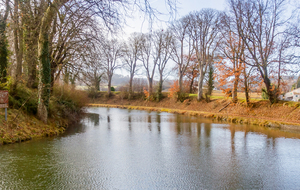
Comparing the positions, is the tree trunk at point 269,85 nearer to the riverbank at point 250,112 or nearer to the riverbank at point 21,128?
the riverbank at point 250,112

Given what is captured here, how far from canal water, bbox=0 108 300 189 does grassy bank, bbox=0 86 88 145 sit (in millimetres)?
662

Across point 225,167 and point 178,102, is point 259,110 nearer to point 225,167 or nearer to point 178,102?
point 178,102

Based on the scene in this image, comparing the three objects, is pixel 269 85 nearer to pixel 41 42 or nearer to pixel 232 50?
pixel 232 50

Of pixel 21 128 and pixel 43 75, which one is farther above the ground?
pixel 43 75

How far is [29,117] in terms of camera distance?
10.5 meters

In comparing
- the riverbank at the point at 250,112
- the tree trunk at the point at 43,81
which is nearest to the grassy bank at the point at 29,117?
the tree trunk at the point at 43,81

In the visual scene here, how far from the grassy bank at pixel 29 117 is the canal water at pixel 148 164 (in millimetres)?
662

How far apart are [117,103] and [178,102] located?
11115 millimetres

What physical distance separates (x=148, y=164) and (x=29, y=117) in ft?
21.2

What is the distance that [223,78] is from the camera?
70.5 feet

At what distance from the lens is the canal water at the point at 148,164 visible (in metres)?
5.47

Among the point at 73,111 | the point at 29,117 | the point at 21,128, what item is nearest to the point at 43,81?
the point at 29,117

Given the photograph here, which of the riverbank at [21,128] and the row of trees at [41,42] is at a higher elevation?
the row of trees at [41,42]

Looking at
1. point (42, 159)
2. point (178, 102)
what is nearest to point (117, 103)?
point (178, 102)
